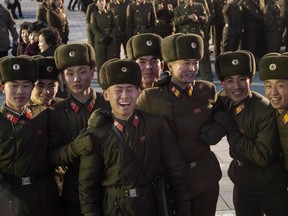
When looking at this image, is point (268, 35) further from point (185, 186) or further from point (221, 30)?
point (185, 186)

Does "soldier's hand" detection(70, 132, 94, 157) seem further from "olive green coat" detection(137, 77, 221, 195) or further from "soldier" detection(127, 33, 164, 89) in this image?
"soldier" detection(127, 33, 164, 89)

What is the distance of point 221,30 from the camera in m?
12.9

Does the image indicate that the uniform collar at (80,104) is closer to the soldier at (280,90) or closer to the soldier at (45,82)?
the soldier at (45,82)

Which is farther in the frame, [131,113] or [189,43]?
[189,43]

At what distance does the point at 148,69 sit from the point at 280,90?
1.23m

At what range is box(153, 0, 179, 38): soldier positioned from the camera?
39.6 ft

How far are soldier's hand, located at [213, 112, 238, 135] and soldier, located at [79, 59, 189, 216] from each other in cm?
49

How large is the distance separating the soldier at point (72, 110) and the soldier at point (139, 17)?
7576 mm

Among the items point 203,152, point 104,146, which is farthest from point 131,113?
point 203,152

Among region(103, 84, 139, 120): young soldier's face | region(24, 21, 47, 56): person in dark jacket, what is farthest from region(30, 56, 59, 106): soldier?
region(24, 21, 47, 56): person in dark jacket

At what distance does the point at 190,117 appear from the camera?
3881 millimetres

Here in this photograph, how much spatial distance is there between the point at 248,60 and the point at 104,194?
150 centimetres

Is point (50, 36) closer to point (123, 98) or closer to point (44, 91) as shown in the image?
point (44, 91)

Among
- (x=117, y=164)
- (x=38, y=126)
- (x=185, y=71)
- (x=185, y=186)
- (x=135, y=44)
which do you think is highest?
(x=135, y=44)
